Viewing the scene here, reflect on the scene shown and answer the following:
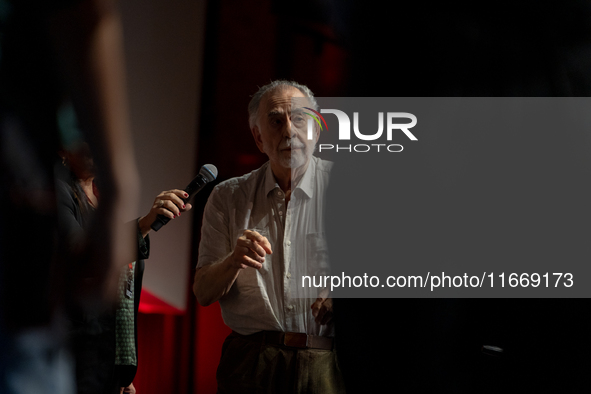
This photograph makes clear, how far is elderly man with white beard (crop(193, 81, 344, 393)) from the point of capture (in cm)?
155

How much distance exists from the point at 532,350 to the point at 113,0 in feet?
6.45

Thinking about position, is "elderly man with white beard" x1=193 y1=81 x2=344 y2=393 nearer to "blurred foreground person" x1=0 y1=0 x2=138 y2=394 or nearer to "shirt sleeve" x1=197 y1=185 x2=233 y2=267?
"shirt sleeve" x1=197 y1=185 x2=233 y2=267

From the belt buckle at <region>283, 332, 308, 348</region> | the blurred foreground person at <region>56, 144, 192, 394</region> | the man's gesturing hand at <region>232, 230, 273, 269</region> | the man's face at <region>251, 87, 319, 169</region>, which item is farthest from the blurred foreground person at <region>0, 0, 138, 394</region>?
the belt buckle at <region>283, 332, 308, 348</region>

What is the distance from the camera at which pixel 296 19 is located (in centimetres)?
174

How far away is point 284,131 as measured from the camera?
1657 mm

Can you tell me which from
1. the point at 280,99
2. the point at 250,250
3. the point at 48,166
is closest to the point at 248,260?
the point at 250,250

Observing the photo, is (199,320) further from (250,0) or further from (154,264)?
(250,0)

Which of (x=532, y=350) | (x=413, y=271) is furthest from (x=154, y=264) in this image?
(x=532, y=350)

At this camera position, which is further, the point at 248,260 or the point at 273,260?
the point at 273,260

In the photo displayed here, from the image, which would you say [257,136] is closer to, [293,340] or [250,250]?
[250,250]

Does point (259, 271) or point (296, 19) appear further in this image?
point (296, 19)

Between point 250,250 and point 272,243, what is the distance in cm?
14

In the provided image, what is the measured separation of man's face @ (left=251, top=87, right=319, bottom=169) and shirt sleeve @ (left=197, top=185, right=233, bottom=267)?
0.24 m

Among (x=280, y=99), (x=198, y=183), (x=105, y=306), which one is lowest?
(x=105, y=306)
